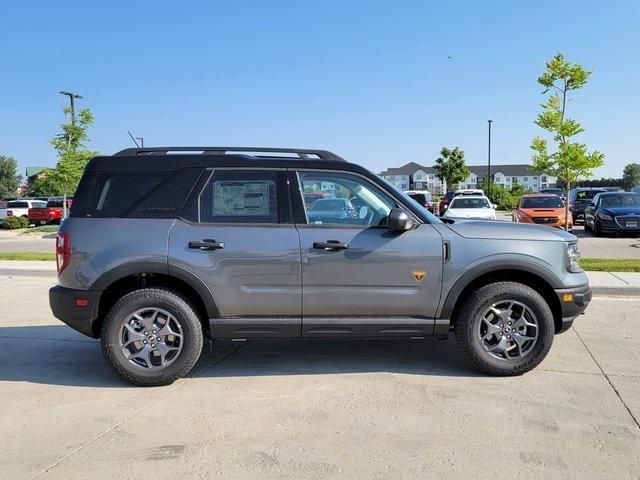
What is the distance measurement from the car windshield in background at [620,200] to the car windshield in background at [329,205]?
666 inches

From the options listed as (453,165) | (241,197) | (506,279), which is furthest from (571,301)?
(453,165)

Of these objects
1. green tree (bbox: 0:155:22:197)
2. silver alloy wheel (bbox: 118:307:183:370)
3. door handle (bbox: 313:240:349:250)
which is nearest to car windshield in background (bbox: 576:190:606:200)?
door handle (bbox: 313:240:349:250)

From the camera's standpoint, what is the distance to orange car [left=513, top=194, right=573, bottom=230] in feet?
63.0

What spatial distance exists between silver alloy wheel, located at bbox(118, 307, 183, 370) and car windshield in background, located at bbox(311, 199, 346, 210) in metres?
1.52

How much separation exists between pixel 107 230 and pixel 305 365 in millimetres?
2116

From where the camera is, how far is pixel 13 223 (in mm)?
30078

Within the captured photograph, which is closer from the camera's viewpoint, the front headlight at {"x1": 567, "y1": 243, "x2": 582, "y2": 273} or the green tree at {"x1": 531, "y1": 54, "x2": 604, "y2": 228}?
the front headlight at {"x1": 567, "y1": 243, "x2": 582, "y2": 273}

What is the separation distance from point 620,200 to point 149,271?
18.6 meters

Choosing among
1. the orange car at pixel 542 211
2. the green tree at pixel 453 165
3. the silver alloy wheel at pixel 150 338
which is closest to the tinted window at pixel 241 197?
the silver alloy wheel at pixel 150 338

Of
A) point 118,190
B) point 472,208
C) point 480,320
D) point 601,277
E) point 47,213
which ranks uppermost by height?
point 118,190

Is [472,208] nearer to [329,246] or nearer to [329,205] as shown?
[329,205]

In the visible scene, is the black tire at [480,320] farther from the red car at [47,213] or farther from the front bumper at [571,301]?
the red car at [47,213]

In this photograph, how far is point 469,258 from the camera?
458cm

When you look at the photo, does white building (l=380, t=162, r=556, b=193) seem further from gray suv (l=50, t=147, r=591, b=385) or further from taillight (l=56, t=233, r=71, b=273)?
taillight (l=56, t=233, r=71, b=273)
